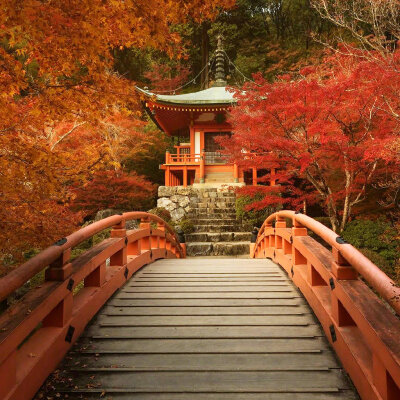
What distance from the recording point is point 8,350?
166 cm

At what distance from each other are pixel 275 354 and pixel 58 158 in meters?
3.33

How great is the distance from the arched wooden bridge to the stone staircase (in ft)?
22.2

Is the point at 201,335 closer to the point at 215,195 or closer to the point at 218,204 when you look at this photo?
the point at 218,204

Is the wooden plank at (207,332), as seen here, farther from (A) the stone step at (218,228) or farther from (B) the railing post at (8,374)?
(A) the stone step at (218,228)

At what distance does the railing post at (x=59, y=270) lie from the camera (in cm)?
240

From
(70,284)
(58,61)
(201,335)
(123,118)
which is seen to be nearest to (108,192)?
(123,118)

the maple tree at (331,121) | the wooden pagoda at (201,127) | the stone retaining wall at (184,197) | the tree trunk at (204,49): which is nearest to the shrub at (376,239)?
the maple tree at (331,121)

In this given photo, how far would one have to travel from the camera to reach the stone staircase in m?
10.4

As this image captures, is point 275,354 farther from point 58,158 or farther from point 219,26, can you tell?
point 219,26

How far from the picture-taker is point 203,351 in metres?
2.38

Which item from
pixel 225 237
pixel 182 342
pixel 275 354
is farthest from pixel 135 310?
pixel 225 237

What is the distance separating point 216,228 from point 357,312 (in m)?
9.73

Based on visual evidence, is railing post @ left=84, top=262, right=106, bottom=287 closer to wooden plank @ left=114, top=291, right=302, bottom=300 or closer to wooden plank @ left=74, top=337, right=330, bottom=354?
wooden plank @ left=114, top=291, right=302, bottom=300

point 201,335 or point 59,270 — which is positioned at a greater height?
point 59,270
